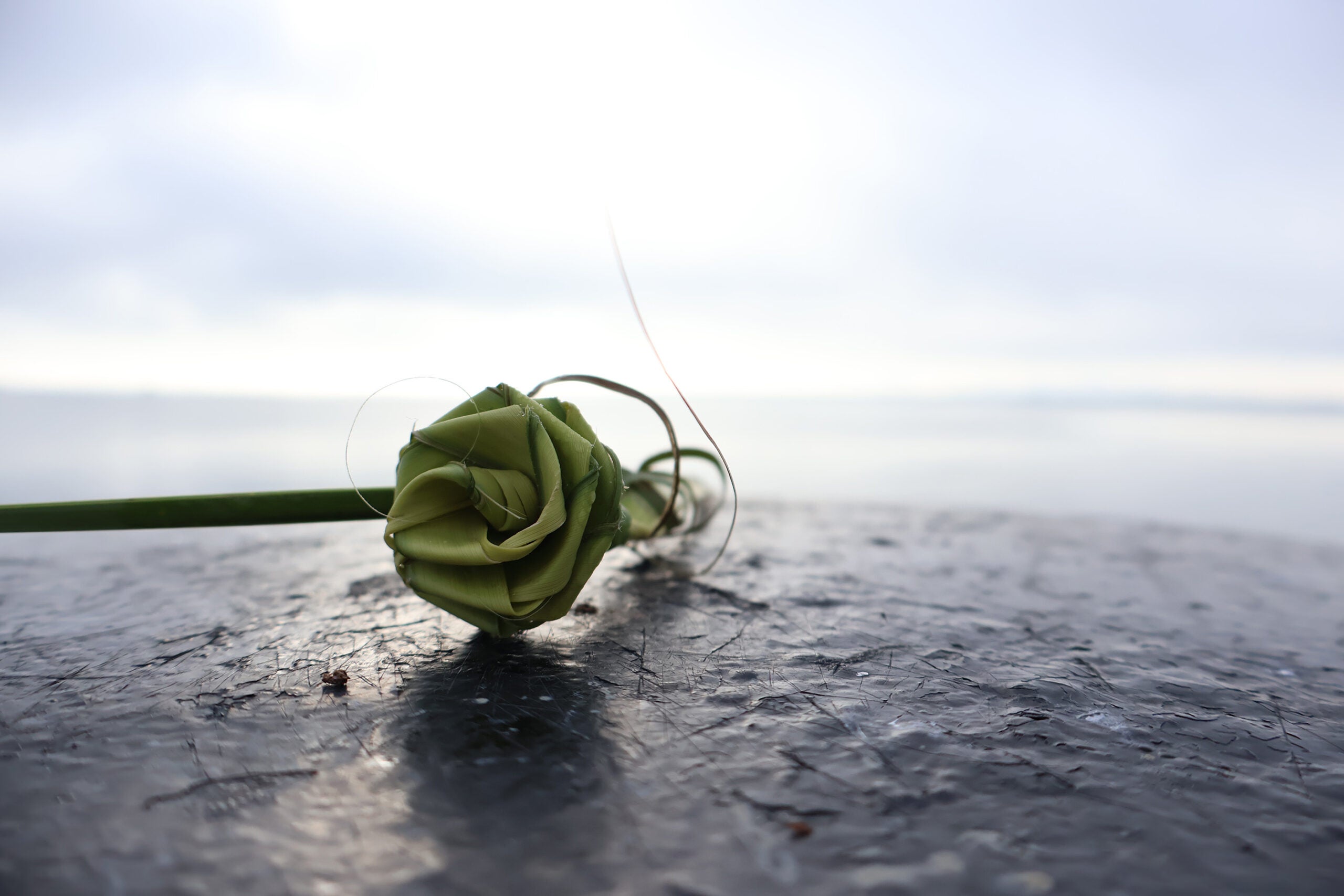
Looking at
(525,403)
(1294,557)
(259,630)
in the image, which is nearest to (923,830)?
A: (525,403)

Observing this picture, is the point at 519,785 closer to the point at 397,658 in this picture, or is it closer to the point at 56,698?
the point at 397,658

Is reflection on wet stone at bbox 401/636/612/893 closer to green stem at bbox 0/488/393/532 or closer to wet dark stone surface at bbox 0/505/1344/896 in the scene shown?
wet dark stone surface at bbox 0/505/1344/896

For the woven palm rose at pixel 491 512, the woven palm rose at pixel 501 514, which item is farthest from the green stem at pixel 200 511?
the woven palm rose at pixel 501 514

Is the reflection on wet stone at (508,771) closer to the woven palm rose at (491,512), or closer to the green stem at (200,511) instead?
the woven palm rose at (491,512)

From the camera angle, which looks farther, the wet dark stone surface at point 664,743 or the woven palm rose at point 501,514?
the woven palm rose at point 501,514

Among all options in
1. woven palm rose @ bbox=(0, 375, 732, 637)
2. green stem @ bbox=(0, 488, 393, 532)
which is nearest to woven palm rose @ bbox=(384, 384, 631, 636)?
woven palm rose @ bbox=(0, 375, 732, 637)

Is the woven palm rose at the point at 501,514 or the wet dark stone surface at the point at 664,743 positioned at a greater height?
the woven palm rose at the point at 501,514

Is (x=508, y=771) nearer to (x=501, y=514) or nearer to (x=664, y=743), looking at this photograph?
(x=664, y=743)
